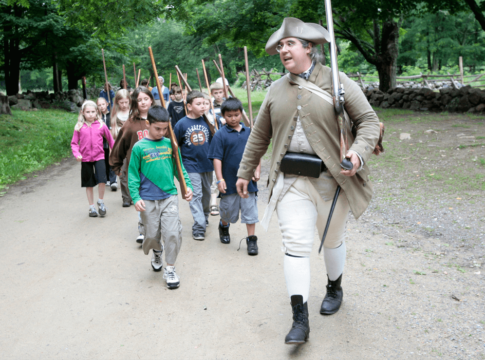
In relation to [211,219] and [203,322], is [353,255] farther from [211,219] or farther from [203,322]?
[211,219]

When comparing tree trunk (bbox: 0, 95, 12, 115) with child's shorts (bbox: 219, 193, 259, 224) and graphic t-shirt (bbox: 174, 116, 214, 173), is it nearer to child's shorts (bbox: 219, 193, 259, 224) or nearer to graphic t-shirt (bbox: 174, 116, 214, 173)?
graphic t-shirt (bbox: 174, 116, 214, 173)

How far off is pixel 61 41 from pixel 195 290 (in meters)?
22.9

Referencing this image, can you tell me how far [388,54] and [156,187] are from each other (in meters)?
17.0

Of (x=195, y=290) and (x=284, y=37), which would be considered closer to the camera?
(x=284, y=37)

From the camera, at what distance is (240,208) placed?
17.5 ft

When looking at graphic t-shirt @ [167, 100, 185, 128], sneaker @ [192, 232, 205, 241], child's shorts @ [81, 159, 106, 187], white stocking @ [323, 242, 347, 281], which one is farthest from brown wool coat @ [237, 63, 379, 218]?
graphic t-shirt @ [167, 100, 185, 128]

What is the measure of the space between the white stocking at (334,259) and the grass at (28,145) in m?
7.36

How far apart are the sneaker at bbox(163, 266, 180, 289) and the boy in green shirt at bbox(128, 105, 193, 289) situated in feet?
0.04

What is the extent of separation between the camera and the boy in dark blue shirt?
573 cm

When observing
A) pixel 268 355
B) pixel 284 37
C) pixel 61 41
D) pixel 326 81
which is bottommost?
pixel 268 355

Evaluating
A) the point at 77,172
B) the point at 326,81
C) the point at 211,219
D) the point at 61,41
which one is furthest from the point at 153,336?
the point at 61,41

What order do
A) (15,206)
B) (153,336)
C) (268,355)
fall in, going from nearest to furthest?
(268,355)
(153,336)
(15,206)

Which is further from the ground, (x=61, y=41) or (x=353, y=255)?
(x=61, y=41)

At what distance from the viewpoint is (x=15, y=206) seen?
753cm
